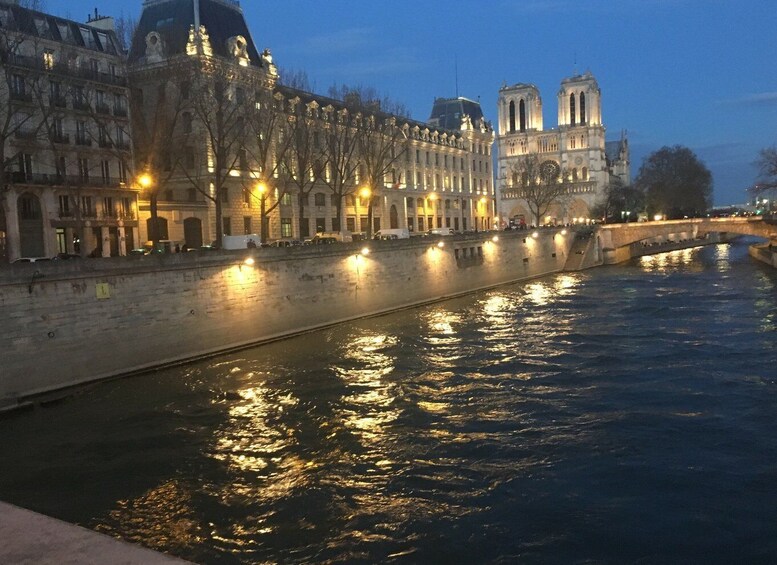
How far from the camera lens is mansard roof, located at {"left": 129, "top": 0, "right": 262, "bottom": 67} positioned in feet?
178

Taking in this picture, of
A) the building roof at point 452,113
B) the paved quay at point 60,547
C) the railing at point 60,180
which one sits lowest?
the paved quay at point 60,547

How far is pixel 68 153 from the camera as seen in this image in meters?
45.8

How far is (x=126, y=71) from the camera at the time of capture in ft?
160

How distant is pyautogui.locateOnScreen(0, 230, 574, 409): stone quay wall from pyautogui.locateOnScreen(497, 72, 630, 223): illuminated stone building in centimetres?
10550

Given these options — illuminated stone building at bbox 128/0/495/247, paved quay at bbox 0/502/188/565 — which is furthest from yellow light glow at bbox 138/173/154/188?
paved quay at bbox 0/502/188/565

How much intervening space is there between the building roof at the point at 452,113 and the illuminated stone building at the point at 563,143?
37805 mm

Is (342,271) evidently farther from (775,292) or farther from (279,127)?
(775,292)

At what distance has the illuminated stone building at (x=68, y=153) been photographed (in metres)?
41.4

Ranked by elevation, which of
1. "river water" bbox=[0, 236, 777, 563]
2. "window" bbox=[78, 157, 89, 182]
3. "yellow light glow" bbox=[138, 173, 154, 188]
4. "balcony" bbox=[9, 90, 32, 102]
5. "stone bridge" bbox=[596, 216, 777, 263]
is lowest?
"river water" bbox=[0, 236, 777, 563]

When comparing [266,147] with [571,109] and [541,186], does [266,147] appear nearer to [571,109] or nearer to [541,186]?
[541,186]

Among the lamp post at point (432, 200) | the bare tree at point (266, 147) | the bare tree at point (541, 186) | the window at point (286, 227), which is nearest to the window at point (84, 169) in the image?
the bare tree at point (266, 147)

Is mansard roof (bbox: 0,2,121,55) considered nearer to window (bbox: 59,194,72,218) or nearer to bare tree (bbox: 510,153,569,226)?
window (bbox: 59,194,72,218)

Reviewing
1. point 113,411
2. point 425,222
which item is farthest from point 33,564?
point 425,222

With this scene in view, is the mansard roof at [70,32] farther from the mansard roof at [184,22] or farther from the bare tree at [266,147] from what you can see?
the bare tree at [266,147]
